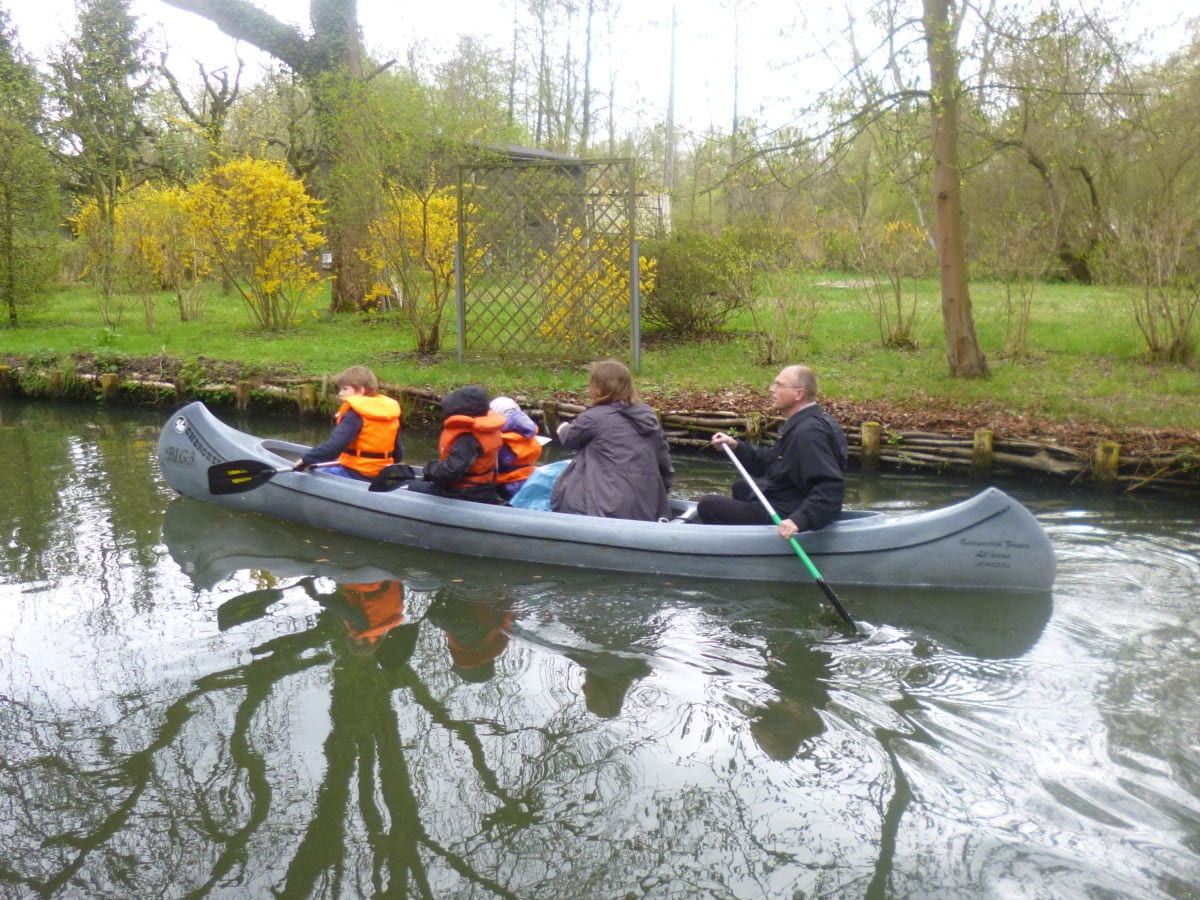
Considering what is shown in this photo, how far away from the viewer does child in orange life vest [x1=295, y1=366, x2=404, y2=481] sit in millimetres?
6312

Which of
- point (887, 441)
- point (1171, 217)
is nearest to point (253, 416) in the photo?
point (887, 441)

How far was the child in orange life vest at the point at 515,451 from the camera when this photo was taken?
20.1 ft

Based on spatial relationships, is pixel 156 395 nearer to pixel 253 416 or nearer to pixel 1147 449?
pixel 253 416

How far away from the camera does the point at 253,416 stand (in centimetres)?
1105

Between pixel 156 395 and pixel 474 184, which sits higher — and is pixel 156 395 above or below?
below

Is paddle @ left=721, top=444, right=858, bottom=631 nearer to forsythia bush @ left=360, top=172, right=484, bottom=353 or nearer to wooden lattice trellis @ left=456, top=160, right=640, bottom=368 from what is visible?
wooden lattice trellis @ left=456, top=160, right=640, bottom=368

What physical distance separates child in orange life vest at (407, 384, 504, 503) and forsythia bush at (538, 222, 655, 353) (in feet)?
18.0

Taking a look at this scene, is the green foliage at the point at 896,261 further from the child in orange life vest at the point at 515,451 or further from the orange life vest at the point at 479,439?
the orange life vest at the point at 479,439

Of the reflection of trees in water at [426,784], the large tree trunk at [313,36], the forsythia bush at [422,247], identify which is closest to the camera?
the reflection of trees in water at [426,784]

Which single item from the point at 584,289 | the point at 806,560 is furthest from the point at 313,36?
the point at 806,560

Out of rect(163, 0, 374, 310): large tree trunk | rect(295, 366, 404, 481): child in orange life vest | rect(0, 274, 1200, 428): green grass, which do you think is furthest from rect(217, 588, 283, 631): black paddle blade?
rect(163, 0, 374, 310): large tree trunk

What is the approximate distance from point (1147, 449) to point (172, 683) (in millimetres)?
6785

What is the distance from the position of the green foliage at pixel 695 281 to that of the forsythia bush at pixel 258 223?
4873mm

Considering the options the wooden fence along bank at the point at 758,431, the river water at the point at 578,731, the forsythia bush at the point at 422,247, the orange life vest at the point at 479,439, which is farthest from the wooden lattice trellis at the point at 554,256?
the river water at the point at 578,731
